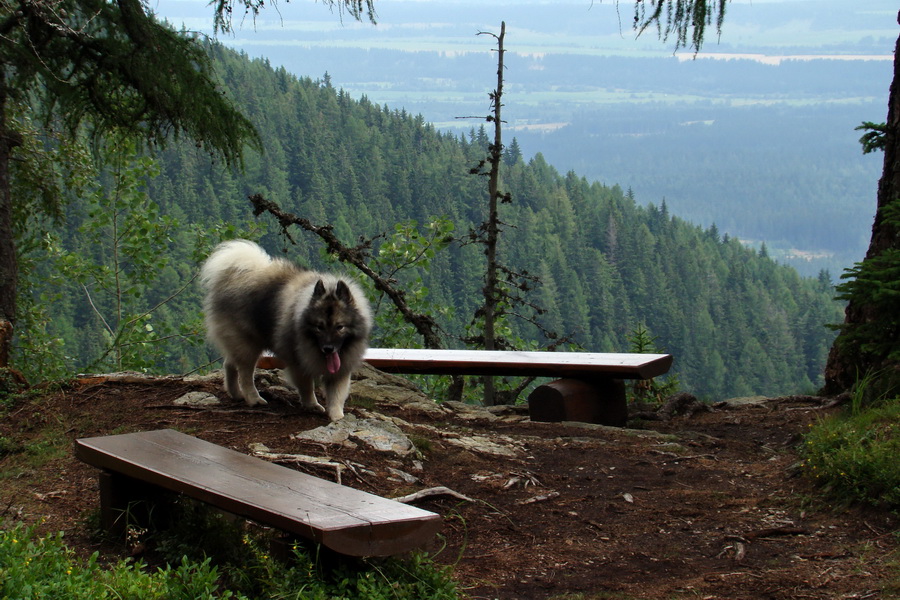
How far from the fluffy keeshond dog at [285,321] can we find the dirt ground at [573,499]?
25 centimetres

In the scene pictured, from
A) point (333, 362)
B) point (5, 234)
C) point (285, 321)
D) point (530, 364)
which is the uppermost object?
point (5, 234)

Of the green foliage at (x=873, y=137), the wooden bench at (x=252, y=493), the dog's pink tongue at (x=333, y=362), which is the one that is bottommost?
the wooden bench at (x=252, y=493)

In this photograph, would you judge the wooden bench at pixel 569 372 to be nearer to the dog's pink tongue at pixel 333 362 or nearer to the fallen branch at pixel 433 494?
the dog's pink tongue at pixel 333 362

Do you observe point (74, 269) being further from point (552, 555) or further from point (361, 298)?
point (552, 555)

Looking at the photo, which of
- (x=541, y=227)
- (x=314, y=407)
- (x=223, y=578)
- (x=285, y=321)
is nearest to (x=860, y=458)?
(x=223, y=578)

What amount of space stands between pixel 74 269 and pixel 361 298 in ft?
23.6

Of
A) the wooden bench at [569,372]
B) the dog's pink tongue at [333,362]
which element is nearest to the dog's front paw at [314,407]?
the dog's pink tongue at [333,362]

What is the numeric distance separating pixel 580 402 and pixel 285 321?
267cm

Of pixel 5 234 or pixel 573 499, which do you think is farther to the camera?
pixel 5 234

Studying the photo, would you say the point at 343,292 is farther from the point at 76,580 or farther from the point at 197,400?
the point at 76,580

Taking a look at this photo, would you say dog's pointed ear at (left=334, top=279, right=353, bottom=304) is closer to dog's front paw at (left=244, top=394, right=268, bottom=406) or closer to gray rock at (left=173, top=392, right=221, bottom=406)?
dog's front paw at (left=244, top=394, right=268, bottom=406)

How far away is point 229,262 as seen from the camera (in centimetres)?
617

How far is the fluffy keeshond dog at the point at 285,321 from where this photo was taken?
5.66 m

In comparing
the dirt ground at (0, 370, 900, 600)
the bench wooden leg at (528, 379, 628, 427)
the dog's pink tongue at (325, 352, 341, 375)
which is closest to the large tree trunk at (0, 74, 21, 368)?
the dirt ground at (0, 370, 900, 600)
